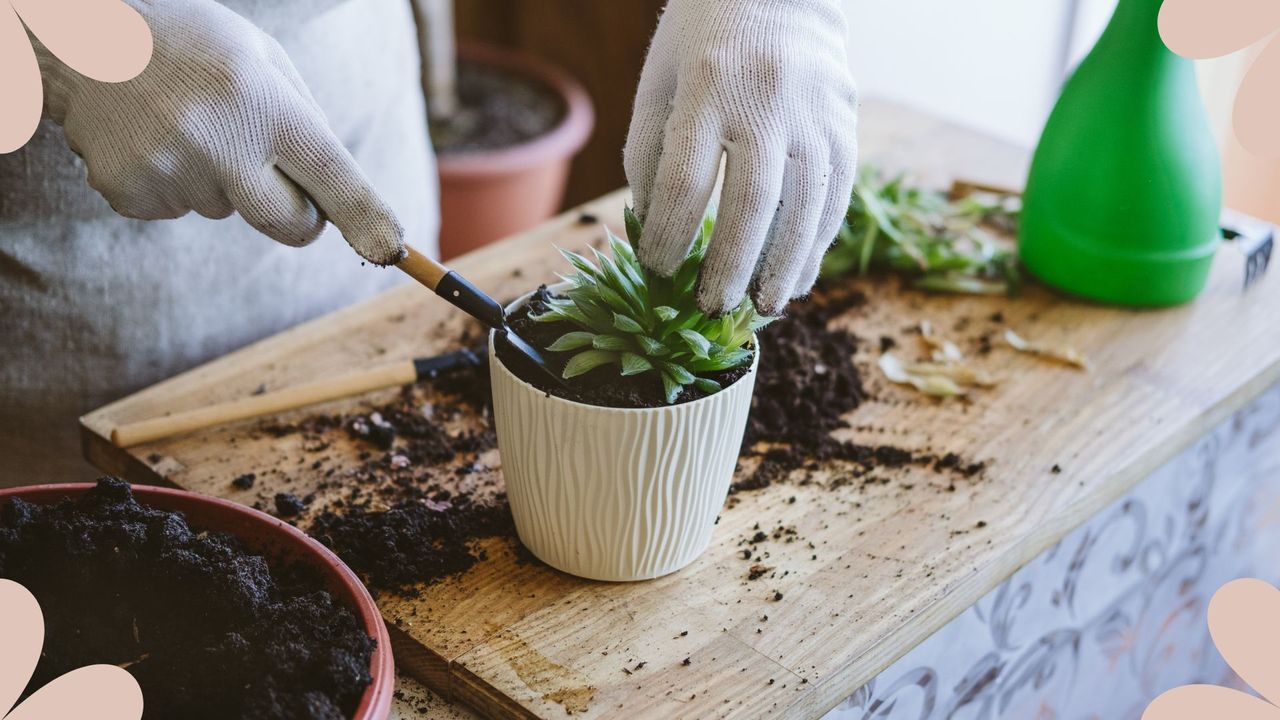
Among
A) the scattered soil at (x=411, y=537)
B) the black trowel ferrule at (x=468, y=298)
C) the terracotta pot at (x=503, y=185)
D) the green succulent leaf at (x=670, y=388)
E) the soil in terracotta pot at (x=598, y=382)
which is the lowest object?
the terracotta pot at (x=503, y=185)

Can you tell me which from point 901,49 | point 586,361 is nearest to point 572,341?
point 586,361

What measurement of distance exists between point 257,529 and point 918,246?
87 centimetres

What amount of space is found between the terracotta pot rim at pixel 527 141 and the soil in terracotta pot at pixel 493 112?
2 centimetres

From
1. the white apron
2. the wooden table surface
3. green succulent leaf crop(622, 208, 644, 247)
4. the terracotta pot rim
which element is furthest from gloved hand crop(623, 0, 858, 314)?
the terracotta pot rim

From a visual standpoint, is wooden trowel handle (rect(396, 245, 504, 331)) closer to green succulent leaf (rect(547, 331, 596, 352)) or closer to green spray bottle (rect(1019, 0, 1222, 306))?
green succulent leaf (rect(547, 331, 596, 352))

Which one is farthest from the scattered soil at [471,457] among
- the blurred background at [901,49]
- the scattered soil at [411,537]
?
the blurred background at [901,49]

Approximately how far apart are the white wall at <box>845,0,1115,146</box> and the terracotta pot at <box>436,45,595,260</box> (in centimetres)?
72

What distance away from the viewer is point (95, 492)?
0.77 meters

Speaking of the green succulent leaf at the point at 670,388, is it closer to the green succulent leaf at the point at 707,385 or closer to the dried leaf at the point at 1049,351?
the green succulent leaf at the point at 707,385

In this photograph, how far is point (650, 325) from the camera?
2.77 ft

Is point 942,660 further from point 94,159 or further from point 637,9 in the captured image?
point 637,9

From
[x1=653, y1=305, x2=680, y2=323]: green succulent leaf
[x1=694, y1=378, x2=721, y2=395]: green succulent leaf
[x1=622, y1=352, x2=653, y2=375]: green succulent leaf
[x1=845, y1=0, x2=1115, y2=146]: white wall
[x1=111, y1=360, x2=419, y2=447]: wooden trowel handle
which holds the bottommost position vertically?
[x1=845, y1=0, x2=1115, y2=146]: white wall

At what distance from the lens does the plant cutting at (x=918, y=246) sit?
4.41ft

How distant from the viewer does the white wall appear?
103 inches
